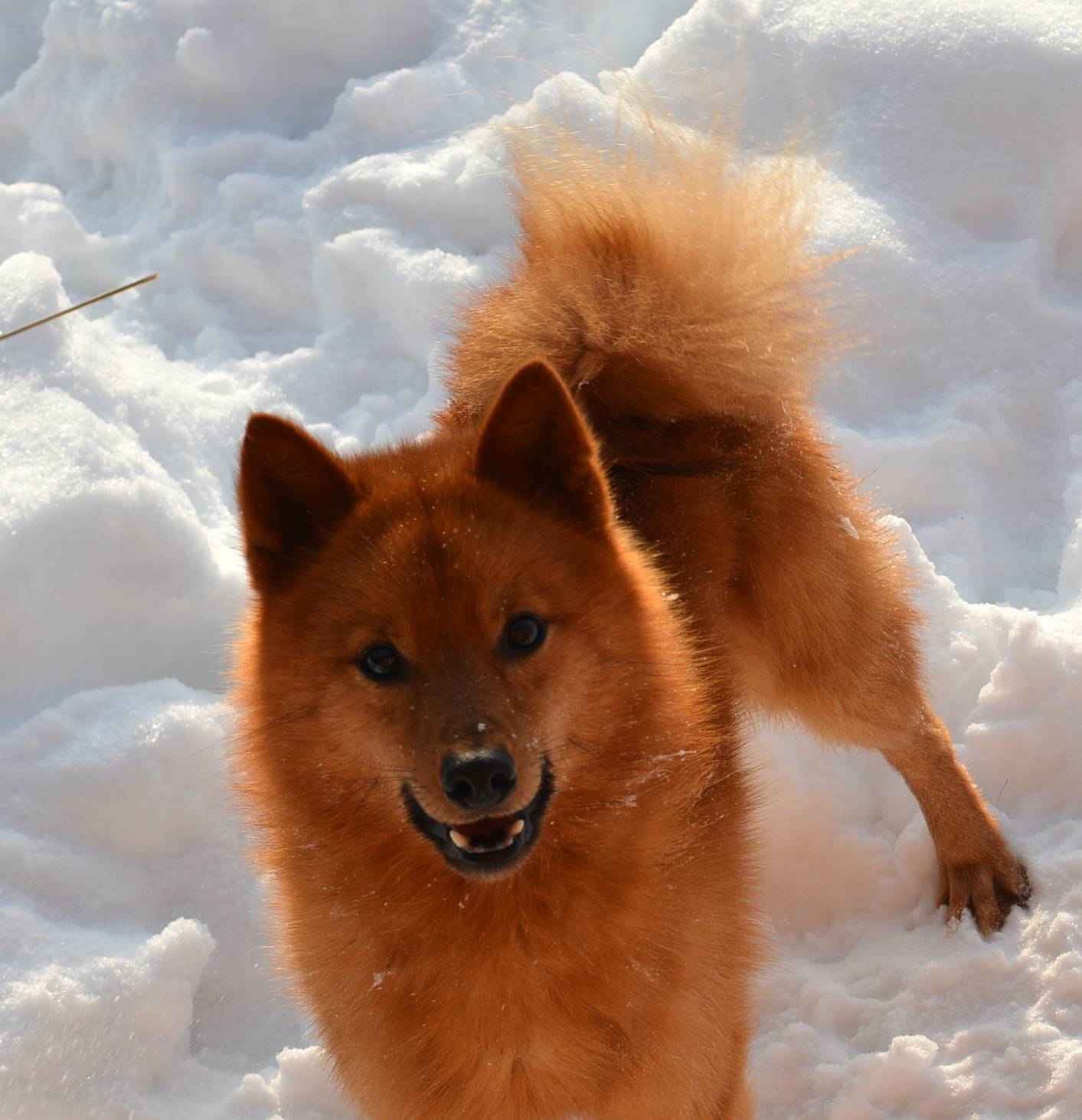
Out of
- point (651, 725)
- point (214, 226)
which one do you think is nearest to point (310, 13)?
point (214, 226)

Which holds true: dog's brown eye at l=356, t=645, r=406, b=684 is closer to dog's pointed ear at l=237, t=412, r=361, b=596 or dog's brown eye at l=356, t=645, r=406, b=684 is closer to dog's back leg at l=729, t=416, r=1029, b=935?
dog's pointed ear at l=237, t=412, r=361, b=596

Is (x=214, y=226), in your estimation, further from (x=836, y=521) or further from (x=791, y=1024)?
(x=791, y=1024)

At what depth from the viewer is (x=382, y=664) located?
2.14 metres

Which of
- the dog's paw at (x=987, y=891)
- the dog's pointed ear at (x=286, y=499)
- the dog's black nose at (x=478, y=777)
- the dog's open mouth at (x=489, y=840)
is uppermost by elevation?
the dog's pointed ear at (x=286, y=499)

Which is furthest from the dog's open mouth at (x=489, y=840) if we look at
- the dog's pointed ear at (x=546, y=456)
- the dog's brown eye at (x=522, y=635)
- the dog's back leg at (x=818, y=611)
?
the dog's back leg at (x=818, y=611)

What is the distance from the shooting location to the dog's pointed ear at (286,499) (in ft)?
7.39

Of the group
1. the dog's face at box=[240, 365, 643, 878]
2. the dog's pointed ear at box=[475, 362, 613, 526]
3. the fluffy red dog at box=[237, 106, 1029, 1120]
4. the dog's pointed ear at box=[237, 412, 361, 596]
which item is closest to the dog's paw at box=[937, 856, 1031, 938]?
the fluffy red dog at box=[237, 106, 1029, 1120]

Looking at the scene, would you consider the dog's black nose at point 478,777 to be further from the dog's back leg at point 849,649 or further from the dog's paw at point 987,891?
the dog's paw at point 987,891

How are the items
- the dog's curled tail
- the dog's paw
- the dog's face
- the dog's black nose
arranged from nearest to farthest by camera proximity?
the dog's black nose, the dog's face, the dog's curled tail, the dog's paw

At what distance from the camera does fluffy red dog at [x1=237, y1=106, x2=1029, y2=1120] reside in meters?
2.13

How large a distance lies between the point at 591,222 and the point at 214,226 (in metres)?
2.89

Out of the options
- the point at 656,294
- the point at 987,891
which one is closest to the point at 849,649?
the point at 987,891

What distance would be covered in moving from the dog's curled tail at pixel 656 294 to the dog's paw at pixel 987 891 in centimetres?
131

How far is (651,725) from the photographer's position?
89.0 inches
